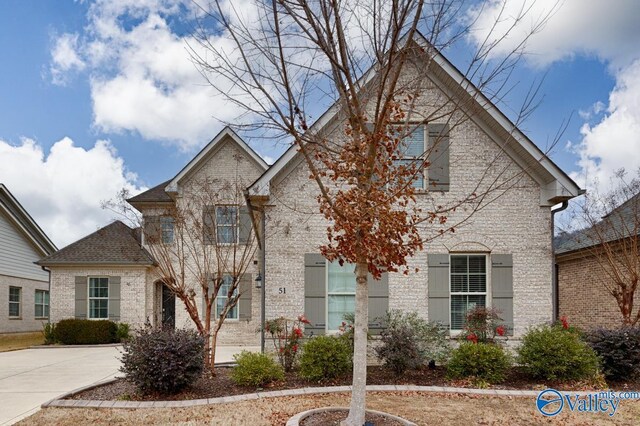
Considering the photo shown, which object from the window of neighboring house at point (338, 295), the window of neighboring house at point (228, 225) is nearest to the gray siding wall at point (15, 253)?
the window of neighboring house at point (228, 225)

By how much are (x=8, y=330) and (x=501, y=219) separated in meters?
20.6

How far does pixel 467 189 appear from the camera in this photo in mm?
10859

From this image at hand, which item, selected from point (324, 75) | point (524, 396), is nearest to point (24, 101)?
point (324, 75)

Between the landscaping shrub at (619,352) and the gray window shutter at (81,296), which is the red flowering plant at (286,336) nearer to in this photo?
the landscaping shrub at (619,352)

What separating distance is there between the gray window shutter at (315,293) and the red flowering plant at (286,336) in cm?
23

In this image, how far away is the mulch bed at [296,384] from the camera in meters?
7.89

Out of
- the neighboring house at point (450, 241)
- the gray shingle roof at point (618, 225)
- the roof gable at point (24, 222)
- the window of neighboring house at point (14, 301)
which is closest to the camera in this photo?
the neighboring house at point (450, 241)

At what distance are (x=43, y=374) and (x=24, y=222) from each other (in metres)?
16.0

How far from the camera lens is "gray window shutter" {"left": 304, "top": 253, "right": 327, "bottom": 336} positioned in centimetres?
1038

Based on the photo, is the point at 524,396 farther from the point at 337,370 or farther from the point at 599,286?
the point at 599,286

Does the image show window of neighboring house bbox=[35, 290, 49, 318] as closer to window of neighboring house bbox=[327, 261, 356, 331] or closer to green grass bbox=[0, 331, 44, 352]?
green grass bbox=[0, 331, 44, 352]

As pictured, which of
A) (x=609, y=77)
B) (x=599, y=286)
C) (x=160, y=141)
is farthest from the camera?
(x=599, y=286)

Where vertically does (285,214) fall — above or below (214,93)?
below

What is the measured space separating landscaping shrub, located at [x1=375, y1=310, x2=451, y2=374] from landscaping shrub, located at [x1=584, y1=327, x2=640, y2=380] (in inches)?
106
